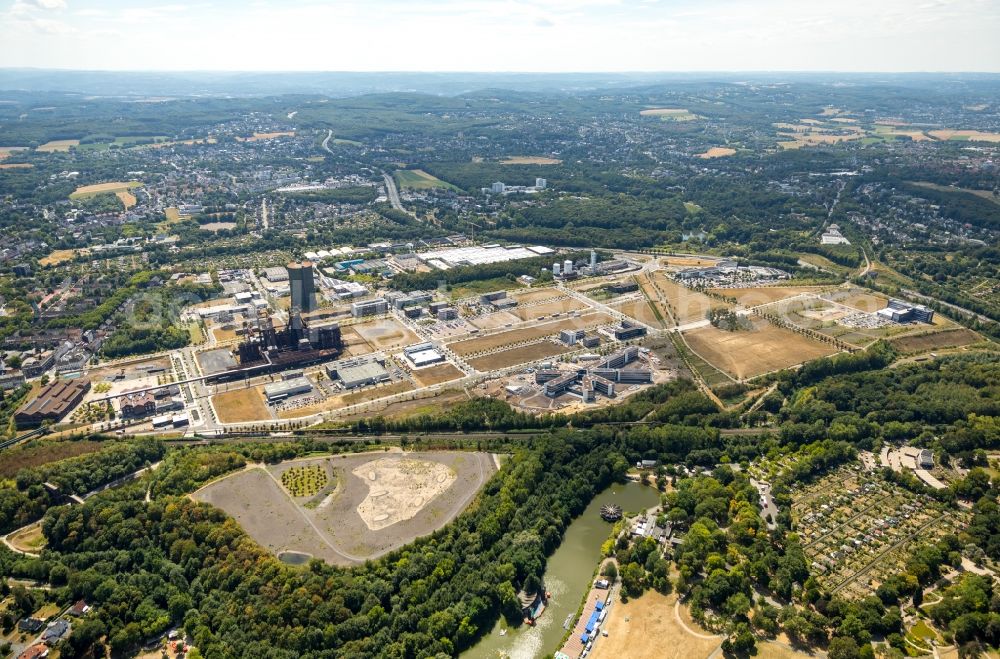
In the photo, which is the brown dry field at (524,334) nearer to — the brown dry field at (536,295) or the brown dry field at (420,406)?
the brown dry field at (536,295)

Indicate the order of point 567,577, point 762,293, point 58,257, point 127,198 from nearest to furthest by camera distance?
point 567,577 < point 762,293 < point 58,257 < point 127,198

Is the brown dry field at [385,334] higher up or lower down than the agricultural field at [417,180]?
higher up

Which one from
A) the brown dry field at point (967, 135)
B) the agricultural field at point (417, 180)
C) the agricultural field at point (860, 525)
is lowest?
the agricultural field at point (417, 180)

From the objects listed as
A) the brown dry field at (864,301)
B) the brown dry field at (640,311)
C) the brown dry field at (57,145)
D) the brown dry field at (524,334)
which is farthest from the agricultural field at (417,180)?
the brown dry field at (57,145)

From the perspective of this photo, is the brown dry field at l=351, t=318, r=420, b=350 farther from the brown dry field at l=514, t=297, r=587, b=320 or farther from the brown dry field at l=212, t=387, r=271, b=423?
the brown dry field at l=212, t=387, r=271, b=423

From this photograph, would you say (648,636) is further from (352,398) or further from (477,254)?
(477,254)

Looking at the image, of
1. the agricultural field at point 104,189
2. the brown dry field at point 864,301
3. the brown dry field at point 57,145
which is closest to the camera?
the brown dry field at point 864,301

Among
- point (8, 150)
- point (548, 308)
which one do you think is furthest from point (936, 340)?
point (8, 150)

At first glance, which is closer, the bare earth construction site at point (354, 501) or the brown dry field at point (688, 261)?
the bare earth construction site at point (354, 501)
